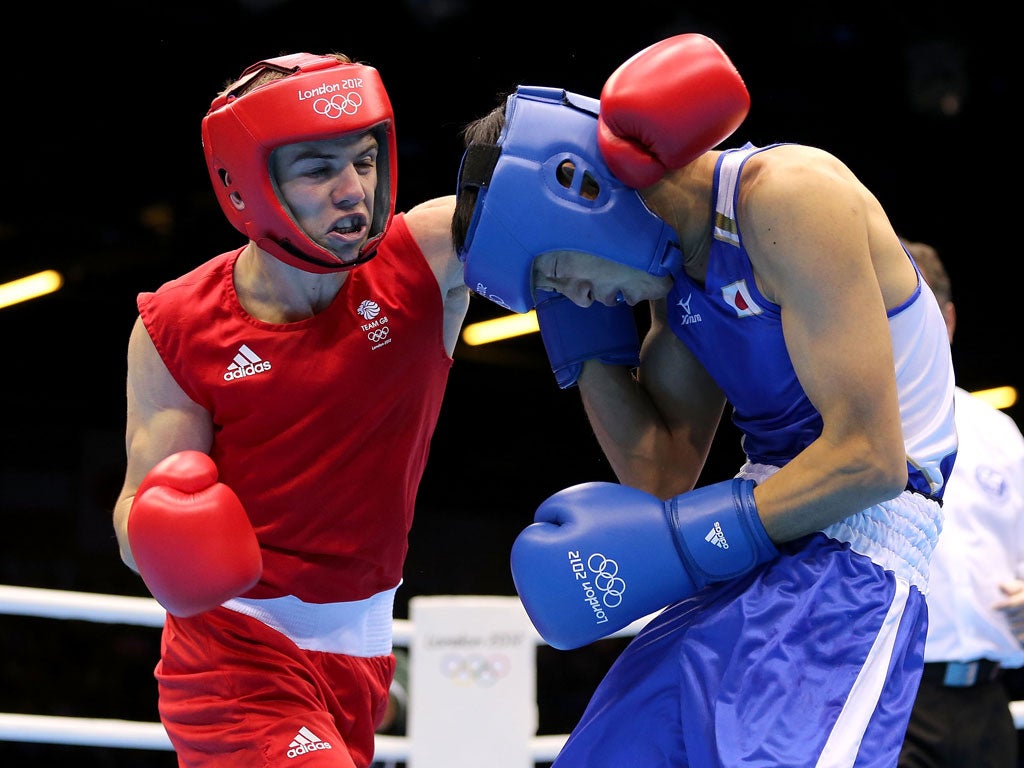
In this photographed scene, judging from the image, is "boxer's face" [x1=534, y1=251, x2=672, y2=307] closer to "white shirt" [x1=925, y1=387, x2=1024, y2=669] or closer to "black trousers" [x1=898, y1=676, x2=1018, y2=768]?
"white shirt" [x1=925, y1=387, x2=1024, y2=669]

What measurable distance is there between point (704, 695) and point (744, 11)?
5534 mm

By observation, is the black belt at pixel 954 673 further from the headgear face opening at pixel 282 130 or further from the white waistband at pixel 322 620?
the headgear face opening at pixel 282 130

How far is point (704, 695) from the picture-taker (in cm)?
174

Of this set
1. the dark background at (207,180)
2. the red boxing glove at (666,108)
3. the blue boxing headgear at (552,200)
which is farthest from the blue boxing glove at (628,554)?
the dark background at (207,180)

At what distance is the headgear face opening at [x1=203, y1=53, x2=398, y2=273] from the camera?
77.6 inches

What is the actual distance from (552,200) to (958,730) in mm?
1695

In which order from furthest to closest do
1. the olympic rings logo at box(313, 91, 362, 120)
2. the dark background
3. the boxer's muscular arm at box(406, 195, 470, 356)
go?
the dark background
the boxer's muscular arm at box(406, 195, 470, 356)
the olympic rings logo at box(313, 91, 362, 120)

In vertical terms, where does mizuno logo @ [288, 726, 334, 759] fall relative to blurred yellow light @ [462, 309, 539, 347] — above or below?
above

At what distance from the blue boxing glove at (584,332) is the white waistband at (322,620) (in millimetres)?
545

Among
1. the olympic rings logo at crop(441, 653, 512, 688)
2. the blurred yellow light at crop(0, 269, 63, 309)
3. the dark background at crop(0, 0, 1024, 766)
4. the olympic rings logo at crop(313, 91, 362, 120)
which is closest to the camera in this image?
the olympic rings logo at crop(313, 91, 362, 120)

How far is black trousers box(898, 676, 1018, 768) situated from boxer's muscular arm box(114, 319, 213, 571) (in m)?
1.69

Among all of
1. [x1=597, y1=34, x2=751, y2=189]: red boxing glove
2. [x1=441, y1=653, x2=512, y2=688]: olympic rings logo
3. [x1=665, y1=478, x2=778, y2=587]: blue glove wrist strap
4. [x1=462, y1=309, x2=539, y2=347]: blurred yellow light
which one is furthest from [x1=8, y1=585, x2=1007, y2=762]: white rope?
[x1=462, y1=309, x2=539, y2=347]: blurred yellow light

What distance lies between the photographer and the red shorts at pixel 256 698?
1961 millimetres

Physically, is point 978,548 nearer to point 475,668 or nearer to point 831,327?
point 475,668
